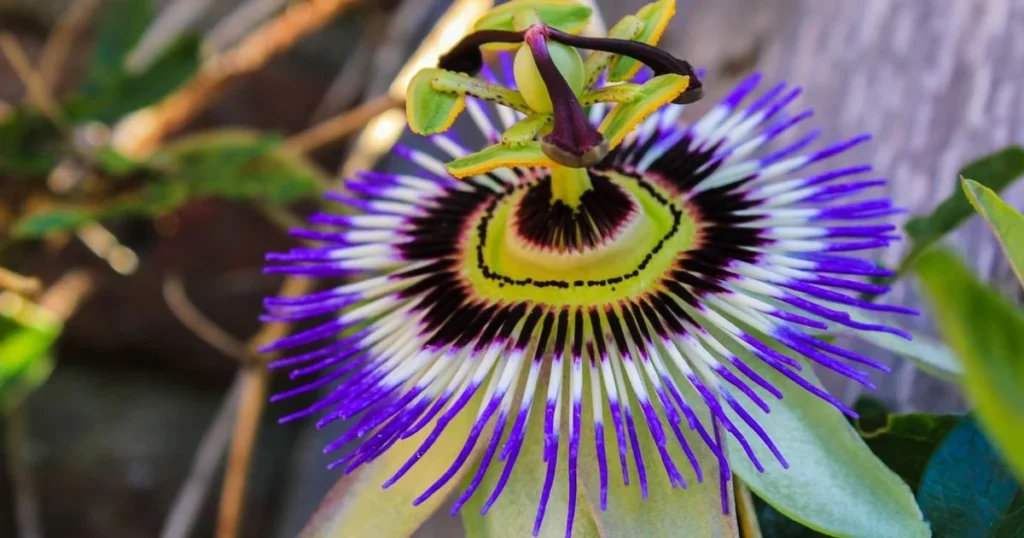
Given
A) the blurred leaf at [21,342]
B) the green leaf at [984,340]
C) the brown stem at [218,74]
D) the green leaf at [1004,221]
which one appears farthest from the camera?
the brown stem at [218,74]

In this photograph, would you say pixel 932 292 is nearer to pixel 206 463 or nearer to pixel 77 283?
pixel 206 463

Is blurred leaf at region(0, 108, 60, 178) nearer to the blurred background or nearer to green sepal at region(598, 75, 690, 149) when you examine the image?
the blurred background

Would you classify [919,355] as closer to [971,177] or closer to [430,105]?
[971,177]

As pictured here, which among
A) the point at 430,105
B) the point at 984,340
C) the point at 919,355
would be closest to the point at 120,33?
the point at 430,105

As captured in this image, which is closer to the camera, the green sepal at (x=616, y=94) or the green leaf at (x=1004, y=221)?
the green leaf at (x=1004, y=221)

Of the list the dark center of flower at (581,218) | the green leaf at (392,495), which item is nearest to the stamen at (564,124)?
the dark center of flower at (581,218)

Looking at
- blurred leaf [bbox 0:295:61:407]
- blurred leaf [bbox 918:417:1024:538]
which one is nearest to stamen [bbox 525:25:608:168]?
blurred leaf [bbox 918:417:1024:538]

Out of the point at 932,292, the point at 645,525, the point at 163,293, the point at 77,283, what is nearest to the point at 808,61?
the point at 645,525

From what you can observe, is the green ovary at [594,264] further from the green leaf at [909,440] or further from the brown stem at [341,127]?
the brown stem at [341,127]
